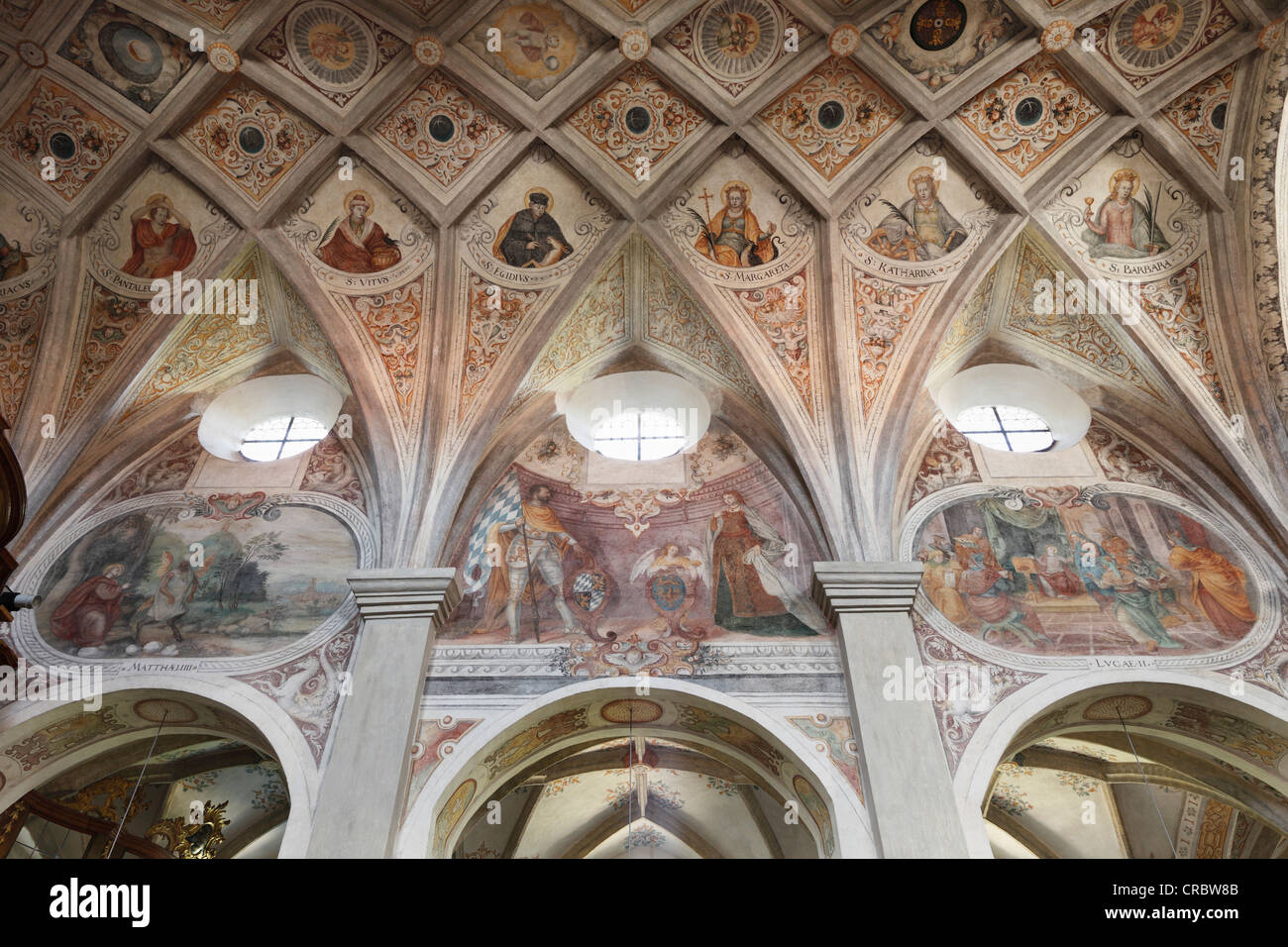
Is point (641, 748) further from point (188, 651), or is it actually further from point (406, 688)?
point (188, 651)

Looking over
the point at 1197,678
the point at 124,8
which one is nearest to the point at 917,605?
the point at 1197,678

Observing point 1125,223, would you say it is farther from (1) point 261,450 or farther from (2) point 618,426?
(1) point 261,450

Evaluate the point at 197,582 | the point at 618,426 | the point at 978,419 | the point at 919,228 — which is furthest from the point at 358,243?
the point at 978,419

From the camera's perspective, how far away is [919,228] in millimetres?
11602

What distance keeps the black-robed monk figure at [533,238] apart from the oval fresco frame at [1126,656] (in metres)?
Answer: 5.31

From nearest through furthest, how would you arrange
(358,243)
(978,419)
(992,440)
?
(358,243)
(992,440)
(978,419)

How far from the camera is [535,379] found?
11.9m

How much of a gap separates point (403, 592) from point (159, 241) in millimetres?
5395

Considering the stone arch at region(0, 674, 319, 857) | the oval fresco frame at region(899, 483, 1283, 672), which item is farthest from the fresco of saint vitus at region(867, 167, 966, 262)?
the stone arch at region(0, 674, 319, 857)

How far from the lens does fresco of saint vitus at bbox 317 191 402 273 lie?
450 inches

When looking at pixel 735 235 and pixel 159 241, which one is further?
pixel 735 235

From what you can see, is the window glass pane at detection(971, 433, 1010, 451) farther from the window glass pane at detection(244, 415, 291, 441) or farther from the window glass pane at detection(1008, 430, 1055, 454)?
the window glass pane at detection(244, 415, 291, 441)

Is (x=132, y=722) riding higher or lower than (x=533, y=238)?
lower

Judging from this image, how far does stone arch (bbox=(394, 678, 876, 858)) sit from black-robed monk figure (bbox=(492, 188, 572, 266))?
538cm
